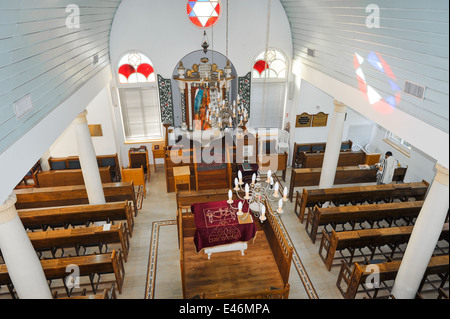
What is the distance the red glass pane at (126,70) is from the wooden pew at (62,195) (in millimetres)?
4860

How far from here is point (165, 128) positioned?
13.5 metres

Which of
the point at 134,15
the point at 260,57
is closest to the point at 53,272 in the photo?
the point at 134,15

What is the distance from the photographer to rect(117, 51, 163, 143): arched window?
12539 millimetres

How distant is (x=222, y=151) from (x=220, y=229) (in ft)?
14.7

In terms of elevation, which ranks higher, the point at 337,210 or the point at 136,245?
the point at 337,210

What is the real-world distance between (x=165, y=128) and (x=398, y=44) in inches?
386

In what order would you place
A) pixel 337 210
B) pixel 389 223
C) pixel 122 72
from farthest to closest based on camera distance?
pixel 122 72, pixel 389 223, pixel 337 210

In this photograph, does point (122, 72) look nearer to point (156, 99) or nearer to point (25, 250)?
point (156, 99)

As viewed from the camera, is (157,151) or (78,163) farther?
(157,151)

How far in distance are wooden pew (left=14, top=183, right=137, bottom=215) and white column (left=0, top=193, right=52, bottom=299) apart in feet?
13.9

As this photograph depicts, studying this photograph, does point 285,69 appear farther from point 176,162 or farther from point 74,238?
point 74,238

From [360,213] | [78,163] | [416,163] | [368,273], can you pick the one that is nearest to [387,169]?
[416,163]

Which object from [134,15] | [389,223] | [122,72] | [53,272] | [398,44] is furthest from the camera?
[122,72]

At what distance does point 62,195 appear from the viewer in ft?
33.2
